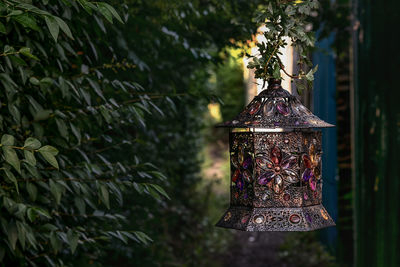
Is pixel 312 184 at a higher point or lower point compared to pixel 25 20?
lower

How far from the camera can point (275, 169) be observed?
2.17 meters

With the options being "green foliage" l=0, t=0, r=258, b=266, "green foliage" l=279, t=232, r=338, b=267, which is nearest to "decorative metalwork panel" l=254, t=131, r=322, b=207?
"green foliage" l=0, t=0, r=258, b=266

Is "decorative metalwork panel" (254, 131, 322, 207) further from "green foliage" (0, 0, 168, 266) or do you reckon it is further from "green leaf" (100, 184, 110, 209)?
"green leaf" (100, 184, 110, 209)

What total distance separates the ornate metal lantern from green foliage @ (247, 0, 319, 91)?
0.25ft

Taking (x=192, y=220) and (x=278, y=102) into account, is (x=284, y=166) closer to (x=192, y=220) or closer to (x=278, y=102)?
(x=278, y=102)

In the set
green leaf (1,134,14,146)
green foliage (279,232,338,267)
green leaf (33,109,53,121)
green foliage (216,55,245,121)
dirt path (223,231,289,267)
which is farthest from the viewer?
green foliage (216,55,245,121)

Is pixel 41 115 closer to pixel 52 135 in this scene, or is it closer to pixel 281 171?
pixel 52 135

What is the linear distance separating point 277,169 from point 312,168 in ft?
0.50

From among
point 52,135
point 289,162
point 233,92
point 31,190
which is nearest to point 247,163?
point 289,162

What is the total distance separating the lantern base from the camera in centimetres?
206

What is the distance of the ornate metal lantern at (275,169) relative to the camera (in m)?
2.09

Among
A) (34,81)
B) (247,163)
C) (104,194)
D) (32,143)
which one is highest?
(34,81)

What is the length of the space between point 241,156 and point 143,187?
408 mm

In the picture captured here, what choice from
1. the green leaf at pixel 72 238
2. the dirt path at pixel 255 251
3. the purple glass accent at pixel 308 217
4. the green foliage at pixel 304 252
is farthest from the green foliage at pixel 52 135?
the dirt path at pixel 255 251
